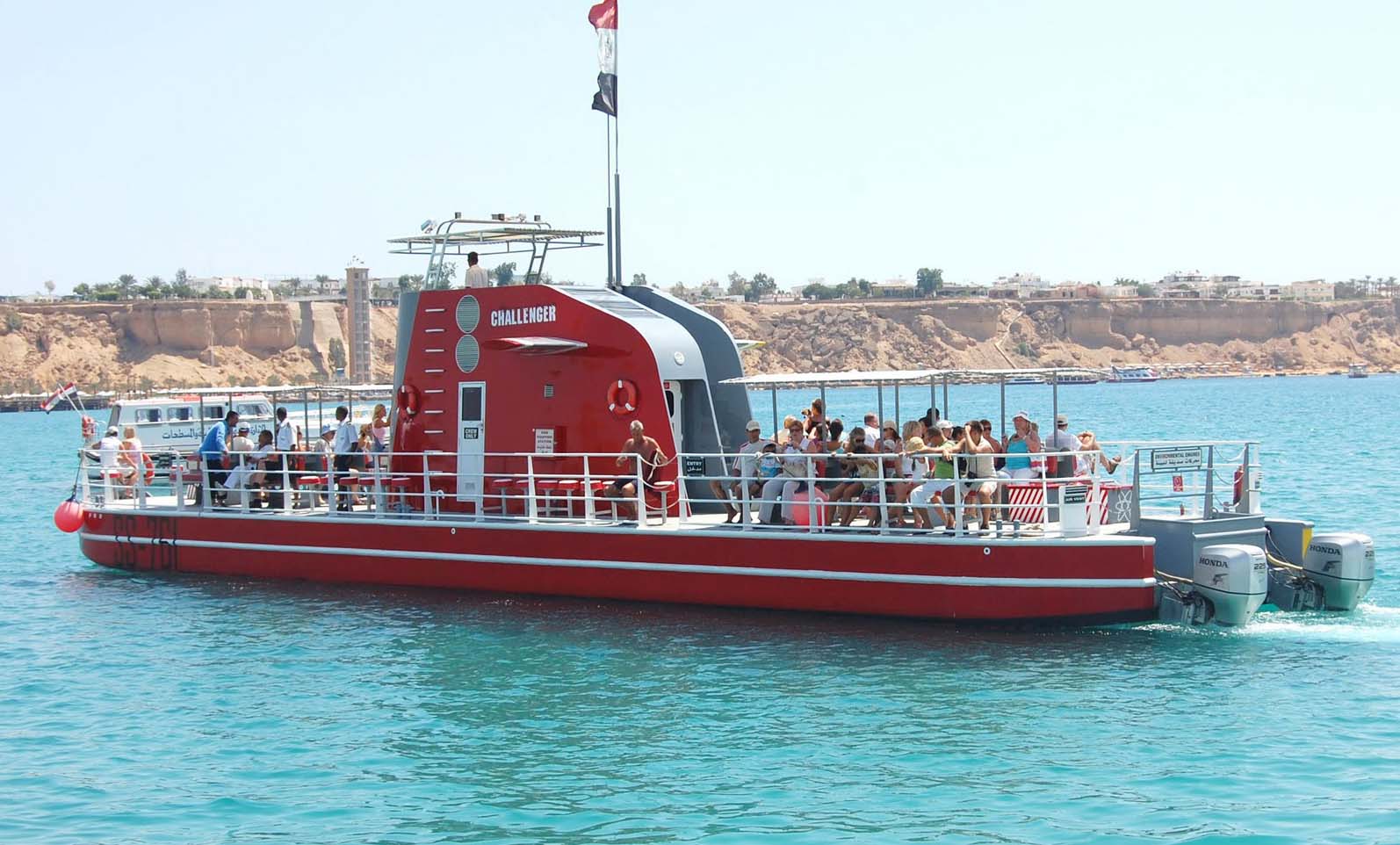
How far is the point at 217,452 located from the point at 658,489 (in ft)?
27.3

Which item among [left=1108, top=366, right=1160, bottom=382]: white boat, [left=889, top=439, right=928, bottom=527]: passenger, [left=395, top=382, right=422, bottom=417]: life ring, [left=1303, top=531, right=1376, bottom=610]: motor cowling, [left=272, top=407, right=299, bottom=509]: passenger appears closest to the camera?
[left=1303, top=531, right=1376, bottom=610]: motor cowling

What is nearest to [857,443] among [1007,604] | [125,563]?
[1007,604]

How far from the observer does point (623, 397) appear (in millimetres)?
20281

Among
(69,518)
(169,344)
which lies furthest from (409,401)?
(169,344)

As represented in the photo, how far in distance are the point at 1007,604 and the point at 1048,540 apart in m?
0.90

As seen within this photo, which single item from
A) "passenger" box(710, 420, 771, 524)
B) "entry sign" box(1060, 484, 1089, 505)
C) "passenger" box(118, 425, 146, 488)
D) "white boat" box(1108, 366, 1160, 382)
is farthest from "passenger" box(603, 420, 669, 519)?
"white boat" box(1108, 366, 1160, 382)

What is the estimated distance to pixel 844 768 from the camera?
42.2ft

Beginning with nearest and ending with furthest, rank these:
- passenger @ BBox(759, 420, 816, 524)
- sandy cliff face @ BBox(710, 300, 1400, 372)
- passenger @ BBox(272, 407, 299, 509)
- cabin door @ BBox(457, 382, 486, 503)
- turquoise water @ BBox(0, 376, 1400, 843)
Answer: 1. turquoise water @ BBox(0, 376, 1400, 843)
2. passenger @ BBox(759, 420, 816, 524)
3. cabin door @ BBox(457, 382, 486, 503)
4. passenger @ BBox(272, 407, 299, 509)
5. sandy cliff face @ BBox(710, 300, 1400, 372)

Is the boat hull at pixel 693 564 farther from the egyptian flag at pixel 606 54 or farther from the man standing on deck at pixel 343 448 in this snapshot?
the egyptian flag at pixel 606 54

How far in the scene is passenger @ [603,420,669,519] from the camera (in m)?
19.3

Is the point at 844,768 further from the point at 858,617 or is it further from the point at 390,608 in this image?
the point at 390,608

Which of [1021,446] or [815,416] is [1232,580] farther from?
[815,416]

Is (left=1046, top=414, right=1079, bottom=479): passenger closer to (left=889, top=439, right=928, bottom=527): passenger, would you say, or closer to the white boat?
(left=889, top=439, right=928, bottom=527): passenger

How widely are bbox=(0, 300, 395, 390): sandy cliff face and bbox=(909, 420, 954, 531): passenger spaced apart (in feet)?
425
